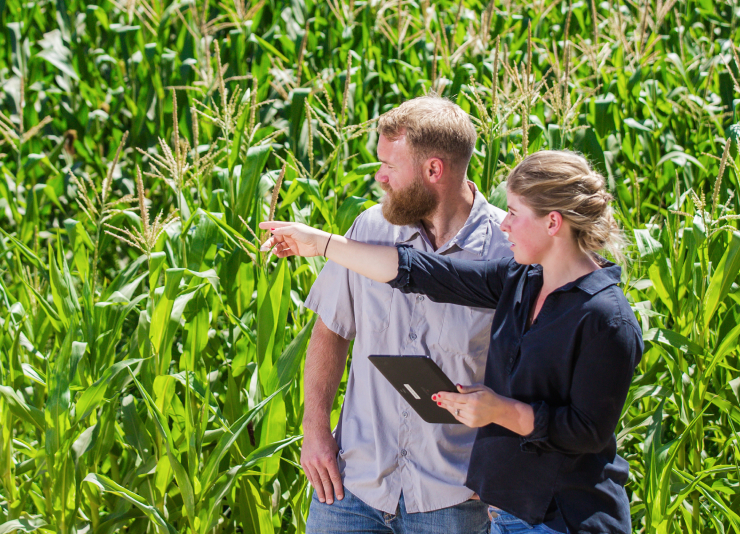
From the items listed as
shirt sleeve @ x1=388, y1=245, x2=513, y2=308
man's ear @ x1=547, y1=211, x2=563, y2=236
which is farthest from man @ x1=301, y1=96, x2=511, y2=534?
man's ear @ x1=547, y1=211, x2=563, y2=236

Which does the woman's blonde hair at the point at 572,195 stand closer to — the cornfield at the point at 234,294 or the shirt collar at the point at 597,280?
the shirt collar at the point at 597,280

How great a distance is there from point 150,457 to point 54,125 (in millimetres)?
2868

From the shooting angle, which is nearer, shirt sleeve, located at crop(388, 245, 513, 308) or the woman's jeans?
the woman's jeans

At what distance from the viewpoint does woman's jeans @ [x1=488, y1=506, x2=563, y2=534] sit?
1530mm

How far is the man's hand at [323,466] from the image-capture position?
6.18 ft

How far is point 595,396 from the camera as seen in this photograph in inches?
55.8

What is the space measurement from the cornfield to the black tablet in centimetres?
44

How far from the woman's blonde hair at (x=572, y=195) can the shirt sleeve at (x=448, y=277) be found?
0.26 meters

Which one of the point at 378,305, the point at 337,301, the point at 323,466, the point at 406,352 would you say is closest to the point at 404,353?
the point at 406,352

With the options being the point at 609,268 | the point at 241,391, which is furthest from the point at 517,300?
the point at 241,391

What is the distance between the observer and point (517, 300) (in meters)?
1.65

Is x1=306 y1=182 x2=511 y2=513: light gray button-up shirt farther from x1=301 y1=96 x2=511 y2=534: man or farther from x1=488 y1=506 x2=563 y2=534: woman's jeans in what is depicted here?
x1=488 y1=506 x2=563 y2=534: woman's jeans

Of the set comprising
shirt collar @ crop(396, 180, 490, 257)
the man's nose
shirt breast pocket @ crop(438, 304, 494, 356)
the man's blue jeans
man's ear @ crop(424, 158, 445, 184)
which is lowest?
the man's blue jeans

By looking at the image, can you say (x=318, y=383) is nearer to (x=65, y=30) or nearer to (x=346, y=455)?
(x=346, y=455)
